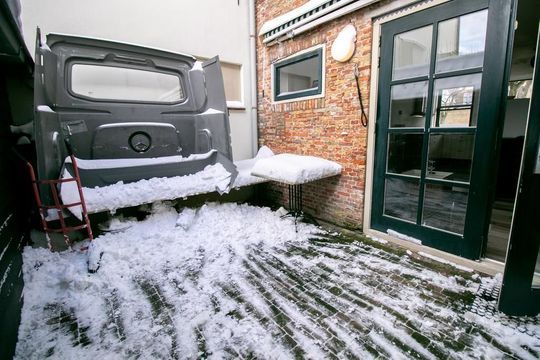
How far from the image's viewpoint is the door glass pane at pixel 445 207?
106 inches

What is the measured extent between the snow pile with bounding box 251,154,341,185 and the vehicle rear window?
5.70ft

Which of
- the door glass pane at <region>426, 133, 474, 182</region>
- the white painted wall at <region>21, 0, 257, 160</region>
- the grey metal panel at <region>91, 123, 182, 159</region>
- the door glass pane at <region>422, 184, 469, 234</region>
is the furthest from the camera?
the white painted wall at <region>21, 0, 257, 160</region>

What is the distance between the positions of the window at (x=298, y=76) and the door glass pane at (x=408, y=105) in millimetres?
1147

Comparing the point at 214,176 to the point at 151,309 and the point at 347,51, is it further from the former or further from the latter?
the point at 347,51

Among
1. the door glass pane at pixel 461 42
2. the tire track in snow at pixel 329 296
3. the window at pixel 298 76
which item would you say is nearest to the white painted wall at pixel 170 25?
the window at pixel 298 76


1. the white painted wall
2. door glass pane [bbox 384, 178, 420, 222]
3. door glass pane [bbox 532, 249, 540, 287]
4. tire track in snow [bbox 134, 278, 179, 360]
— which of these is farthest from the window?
tire track in snow [bbox 134, 278, 179, 360]

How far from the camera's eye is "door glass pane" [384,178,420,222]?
9.87ft

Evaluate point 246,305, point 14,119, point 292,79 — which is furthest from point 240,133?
point 246,305

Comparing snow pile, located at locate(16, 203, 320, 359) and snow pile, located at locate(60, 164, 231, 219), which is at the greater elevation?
snow pile, located at locate(60, 164, 231, 219)

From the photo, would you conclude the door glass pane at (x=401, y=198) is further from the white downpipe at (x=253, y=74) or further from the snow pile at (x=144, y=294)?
the white downpipe at (x=253, y=74)

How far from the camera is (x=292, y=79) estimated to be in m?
5.06

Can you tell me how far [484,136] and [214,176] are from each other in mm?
3146

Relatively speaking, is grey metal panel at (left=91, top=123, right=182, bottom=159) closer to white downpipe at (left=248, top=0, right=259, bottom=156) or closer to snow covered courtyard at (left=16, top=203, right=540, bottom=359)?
snow covered courtyard at (left=16, top=203, right=540, bottom=359)

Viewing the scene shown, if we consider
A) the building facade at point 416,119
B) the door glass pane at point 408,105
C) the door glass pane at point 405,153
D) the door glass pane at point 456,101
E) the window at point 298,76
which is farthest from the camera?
the window at point 298,76
